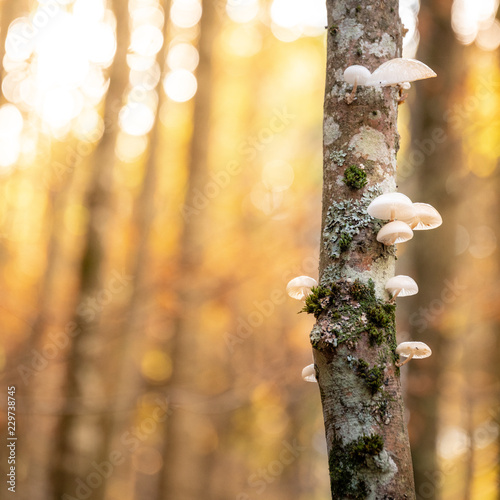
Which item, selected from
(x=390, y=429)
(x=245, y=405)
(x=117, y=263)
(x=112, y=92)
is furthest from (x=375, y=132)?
(x=117, y=263)

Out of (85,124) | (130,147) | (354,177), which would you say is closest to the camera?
(354,177)

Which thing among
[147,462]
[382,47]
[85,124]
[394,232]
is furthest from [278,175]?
[394,232]

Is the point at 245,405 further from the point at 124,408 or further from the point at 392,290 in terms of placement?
the point at 392,290

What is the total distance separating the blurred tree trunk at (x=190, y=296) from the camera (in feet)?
28.8

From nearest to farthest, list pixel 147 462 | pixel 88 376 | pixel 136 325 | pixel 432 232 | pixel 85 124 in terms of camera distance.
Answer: pixel 432 232 < pixel 88 376 < pixel 136 325 < pixel 85 124 < pixel 147 462

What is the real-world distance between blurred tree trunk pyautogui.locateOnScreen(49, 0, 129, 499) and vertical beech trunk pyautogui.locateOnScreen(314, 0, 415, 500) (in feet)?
18.1

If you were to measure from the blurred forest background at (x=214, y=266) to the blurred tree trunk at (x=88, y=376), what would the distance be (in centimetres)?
3

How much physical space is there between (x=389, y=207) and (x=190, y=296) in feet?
24.8

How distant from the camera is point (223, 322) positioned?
476 inches

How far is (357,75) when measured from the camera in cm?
223

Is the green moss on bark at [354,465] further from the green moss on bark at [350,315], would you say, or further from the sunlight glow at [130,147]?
the sunlight glow at [130,147]

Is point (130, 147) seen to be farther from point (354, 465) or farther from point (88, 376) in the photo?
point (354, 465)

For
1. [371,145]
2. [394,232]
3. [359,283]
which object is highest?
[371,145]

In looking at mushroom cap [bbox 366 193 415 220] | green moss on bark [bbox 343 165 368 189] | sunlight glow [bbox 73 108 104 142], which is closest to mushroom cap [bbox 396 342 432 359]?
mushroom cap [bbox 366 193 415 220]
